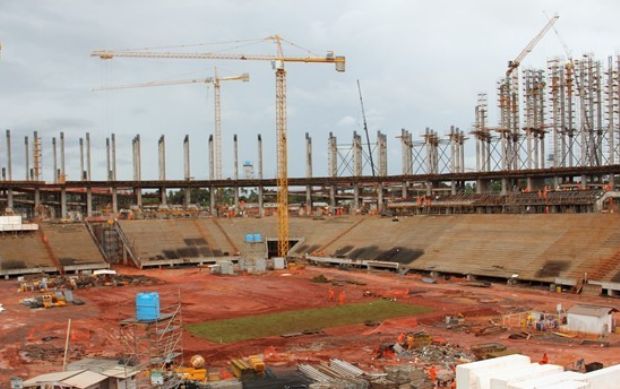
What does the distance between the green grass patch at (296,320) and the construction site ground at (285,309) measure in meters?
1.06

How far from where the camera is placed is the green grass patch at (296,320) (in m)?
34.2

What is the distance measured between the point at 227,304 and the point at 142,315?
20.5m

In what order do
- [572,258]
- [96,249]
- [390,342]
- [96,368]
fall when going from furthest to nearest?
[96,249], [572,258], [390,342], [96,368]

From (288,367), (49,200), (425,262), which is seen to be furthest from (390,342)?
(49,200)

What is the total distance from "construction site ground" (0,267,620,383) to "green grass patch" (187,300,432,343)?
41.8 inches

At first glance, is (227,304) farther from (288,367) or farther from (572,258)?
(572,258)

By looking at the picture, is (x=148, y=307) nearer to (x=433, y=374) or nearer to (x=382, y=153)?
(x=433, y=374)

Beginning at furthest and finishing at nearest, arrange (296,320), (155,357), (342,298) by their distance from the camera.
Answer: (342,298), (296,320), (155,357)

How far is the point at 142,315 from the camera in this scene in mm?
24531

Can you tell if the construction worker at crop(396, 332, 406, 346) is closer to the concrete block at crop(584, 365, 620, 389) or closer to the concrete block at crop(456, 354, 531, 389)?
the concrete block at crop(456, 354, 531, 389)

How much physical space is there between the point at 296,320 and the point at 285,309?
4550 millimetres

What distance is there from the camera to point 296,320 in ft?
124

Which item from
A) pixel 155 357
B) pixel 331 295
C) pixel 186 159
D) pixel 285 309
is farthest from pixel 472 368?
pixel 186 159

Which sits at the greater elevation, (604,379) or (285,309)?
(604,379)
